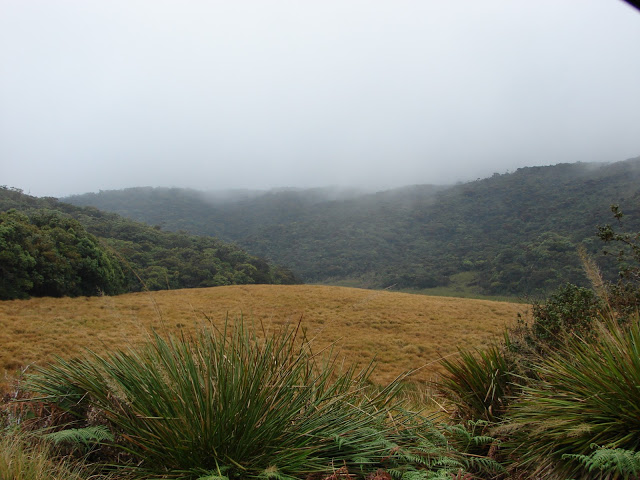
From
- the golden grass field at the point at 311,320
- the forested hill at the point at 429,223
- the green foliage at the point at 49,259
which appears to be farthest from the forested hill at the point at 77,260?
the forested hill at the point at 429,223

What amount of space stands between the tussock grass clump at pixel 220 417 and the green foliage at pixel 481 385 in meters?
1.41

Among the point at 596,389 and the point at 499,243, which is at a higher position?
the point at 596,389

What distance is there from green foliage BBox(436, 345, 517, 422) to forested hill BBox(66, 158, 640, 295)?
4041 cm

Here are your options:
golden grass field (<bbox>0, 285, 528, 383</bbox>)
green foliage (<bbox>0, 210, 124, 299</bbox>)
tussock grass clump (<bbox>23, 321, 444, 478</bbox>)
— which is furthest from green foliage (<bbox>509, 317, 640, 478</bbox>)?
green foliage (<bbox>0, 210, 124, 299</bbox>)

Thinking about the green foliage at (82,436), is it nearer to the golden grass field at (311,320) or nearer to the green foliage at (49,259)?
the golden grass field at (311,320)

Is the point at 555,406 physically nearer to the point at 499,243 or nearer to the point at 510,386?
the point at 510,386

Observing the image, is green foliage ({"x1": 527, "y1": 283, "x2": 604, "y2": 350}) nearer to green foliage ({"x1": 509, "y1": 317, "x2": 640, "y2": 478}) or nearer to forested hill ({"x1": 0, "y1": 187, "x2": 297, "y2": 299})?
green foliage ({"x1": 509, "y1": 317, "x2": 640, "y2": 478})

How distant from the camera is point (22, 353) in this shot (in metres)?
14.2

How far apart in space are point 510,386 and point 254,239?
338 feet

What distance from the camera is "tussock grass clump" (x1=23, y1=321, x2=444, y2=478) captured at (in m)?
1.90

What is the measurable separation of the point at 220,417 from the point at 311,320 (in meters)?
23.8

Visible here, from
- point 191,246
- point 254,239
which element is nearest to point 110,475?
point 191,246

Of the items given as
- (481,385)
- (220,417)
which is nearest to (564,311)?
(481,385)

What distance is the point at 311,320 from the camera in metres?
25.3
